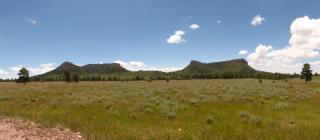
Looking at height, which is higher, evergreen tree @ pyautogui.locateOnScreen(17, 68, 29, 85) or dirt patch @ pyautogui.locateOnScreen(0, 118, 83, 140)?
evergreen tree @ pyautogui.locateOnScreen(17, 68, 29, 85)

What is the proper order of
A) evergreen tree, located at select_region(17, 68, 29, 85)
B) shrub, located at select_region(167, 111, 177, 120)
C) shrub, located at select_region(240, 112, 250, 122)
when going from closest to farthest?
shrub, located at select_region(240, 112, 250, 122) < shrub, located at select_region(167, 111, 177, 120) < evergreen tree, located at select_region(17, 68, 29, 85)

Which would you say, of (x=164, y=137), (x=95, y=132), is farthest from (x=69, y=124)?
(x=164, y=137)

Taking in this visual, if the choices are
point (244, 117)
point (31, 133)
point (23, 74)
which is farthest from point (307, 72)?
point (23, 74)

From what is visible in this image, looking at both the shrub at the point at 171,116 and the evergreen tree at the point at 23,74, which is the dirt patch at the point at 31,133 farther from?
the evergreen tree at the point at 23,74

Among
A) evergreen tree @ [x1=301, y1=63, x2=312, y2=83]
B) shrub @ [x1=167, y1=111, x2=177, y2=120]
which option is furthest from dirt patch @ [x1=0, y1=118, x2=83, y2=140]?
evergreen tree @ [x1=301, y1=63, x2=312, y2=83]

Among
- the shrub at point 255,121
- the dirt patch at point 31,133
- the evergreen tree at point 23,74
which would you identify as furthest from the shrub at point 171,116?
the evergreen tree at point 23,74

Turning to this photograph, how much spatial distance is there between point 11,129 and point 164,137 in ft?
21.6

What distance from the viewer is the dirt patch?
915 cm

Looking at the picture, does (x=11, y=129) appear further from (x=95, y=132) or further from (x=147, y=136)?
(x=147, y=136)

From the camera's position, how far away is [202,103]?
1998 cm

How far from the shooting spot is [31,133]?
9688mm

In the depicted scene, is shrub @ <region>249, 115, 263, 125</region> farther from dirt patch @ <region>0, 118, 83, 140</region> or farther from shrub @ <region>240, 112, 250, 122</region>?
dirt patch @ <region>0, 118, 83, 140</region>

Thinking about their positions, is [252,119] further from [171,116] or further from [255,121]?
[171,116]

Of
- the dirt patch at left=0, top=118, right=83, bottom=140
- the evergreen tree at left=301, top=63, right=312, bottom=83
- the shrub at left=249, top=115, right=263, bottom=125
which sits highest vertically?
the evergreen tree at left=301, top=63, right=312, bottom=83
